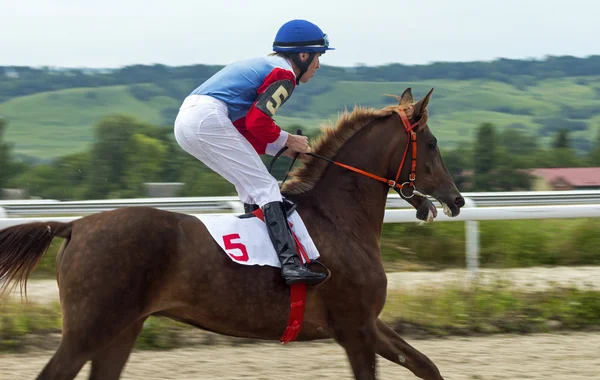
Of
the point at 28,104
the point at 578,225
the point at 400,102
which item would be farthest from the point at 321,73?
the point at 400,102

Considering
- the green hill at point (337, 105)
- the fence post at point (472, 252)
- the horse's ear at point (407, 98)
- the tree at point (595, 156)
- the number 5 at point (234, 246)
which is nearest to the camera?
the number 5 at point (234, 246)

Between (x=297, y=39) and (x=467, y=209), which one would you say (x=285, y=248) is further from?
(x=467, y=209)

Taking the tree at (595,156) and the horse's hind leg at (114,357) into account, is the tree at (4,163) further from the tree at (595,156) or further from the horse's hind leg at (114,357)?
the tree at (595,156)

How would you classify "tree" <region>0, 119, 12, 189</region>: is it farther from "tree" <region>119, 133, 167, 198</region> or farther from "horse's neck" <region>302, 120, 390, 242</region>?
"horse's neck" <region>302, 120, 390, 242</region>

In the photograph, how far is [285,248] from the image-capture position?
3.78 meters

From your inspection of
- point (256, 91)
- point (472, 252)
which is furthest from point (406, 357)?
point (472, 252)

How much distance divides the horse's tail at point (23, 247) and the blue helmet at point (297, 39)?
1409 mm

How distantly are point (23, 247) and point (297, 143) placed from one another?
1.45 m

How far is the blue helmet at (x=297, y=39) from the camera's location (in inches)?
161

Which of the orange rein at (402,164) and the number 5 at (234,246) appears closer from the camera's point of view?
the number 5 at (234,246)

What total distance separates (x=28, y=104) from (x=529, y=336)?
2445 cm

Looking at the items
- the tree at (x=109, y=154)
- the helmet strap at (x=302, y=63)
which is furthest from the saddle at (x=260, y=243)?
the tree at (x=109, y=154)

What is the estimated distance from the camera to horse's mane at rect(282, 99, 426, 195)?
4238 millimetres

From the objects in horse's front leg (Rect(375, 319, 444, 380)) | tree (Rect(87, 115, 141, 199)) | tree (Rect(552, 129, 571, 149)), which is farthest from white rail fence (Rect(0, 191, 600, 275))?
tree (Rect(552, 129, 571, 149))
